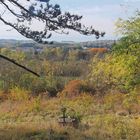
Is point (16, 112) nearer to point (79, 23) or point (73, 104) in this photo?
point (73, 104)

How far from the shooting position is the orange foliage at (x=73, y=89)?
46031 mm

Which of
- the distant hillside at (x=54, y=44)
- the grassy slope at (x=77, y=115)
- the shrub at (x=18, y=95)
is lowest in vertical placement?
the grassy slope at (x=77, y=115)

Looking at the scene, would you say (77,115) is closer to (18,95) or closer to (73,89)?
(18,95)

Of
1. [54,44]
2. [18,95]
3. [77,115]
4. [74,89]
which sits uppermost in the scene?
[54,44]

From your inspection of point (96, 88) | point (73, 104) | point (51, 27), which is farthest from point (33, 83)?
point (51, 27)

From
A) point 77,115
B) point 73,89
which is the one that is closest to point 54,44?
point 77,115

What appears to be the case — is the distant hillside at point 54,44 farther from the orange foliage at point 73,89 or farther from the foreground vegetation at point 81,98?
the orange foliage at point 73,89

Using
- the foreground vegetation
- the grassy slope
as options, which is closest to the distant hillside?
the foreground vegetation

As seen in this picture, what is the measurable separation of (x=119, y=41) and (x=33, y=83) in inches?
968

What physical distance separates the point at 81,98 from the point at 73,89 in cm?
461

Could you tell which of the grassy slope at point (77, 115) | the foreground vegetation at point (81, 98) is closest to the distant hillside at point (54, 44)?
the foreground vegetation at point (81, 98)

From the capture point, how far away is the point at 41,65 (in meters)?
55.6

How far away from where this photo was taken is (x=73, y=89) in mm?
47406

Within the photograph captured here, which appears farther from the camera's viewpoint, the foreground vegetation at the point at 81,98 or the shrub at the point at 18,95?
the shrub at the point at 18,95
